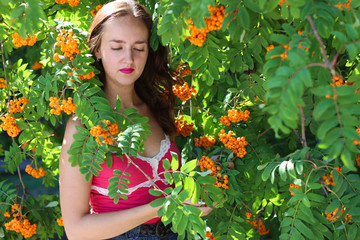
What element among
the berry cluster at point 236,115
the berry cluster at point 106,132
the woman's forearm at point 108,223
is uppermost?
the berry cluster at point 106,132

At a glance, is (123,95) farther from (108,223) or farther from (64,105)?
(108,223)

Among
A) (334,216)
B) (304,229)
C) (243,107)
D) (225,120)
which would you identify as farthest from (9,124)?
(334,216)

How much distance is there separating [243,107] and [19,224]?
1600 mm

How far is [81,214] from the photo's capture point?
89.9 inches

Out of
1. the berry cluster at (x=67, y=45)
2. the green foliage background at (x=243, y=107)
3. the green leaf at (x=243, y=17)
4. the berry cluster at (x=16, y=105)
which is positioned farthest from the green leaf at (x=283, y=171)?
the berry cluster at (x=16, y=105)

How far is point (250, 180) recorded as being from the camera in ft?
8.31

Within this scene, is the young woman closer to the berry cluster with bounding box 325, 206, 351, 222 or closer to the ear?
the ear

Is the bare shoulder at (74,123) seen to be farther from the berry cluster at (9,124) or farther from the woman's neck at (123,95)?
the berry cluster at (9,124)

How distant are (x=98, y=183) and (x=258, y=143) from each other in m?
0.93

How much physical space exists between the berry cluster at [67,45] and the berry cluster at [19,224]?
4.00 feet

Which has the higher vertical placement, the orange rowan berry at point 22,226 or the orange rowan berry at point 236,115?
the orange rowan berry at point 236,115

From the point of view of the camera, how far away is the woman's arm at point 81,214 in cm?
224

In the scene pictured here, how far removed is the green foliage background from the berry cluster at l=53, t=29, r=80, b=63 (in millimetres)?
42

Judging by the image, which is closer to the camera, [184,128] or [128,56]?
[128,56]
